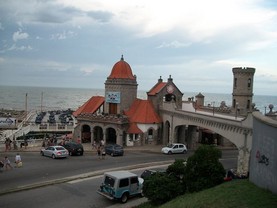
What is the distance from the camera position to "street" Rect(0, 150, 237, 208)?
66.7 feet

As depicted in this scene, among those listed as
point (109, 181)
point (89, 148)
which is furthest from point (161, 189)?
point (89, 148)

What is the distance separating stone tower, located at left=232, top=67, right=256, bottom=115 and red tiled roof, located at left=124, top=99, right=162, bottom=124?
1177 centimetres

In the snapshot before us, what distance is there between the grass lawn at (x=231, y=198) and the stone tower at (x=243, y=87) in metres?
32.5

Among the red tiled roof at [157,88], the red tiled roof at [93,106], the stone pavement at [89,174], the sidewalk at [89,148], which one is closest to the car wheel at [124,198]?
the stone pavement at [89,174]

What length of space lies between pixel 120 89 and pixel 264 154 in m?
31.2

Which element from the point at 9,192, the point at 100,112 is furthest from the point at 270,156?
the point at 100,112

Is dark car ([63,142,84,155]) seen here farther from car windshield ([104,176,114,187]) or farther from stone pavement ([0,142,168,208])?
car windshield ([104,176,114,187])

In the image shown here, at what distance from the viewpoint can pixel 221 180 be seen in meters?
19.4

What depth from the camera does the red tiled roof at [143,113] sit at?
147 feet

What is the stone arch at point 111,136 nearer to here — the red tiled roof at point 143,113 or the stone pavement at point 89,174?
the stone pavement at point 89,174

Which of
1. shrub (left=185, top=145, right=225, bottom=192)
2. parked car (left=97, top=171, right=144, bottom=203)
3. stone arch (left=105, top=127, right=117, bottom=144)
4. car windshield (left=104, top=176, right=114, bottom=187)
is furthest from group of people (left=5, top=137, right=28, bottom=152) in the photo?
shrub (left=185, top=145, right=225, bottom=192)

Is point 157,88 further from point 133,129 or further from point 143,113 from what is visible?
point 133,129

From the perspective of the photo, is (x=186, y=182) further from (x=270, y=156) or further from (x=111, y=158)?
(x=111, y=158)

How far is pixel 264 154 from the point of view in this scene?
17031 millimetres
